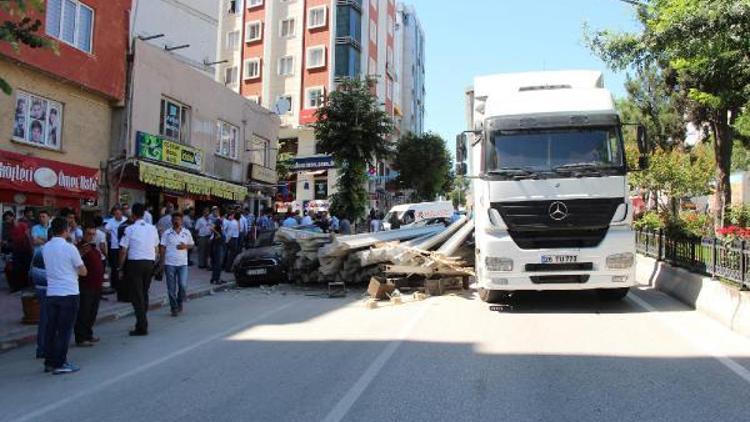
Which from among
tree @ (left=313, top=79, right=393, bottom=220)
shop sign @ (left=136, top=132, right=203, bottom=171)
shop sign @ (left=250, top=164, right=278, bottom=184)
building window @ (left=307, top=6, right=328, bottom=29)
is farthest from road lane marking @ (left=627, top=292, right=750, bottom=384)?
building window @ (left=307, top=6, right=328, bottom=29)

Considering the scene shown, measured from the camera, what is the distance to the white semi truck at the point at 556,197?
9.67 meters

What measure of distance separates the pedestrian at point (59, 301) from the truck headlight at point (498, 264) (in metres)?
5.80

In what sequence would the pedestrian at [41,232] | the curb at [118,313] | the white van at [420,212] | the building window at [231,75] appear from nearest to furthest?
1. the curb at [118,313]
2. the pedestrian at [41,232]
3. the white van at [420,212]
4. the building window at [231,75]

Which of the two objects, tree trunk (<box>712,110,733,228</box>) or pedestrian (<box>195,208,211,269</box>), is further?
tree trunk (<box>712,110,733,228</box>)

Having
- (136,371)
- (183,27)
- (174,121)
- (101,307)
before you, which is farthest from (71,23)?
(136,371)

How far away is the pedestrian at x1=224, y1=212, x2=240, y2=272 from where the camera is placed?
1736 cm

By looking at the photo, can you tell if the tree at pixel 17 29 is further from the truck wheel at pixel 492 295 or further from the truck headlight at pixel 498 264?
the truck wheel at pixel 492 295

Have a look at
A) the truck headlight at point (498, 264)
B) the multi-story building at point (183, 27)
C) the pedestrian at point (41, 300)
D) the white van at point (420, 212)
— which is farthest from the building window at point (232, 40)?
the truck headlight at point (498, 264)

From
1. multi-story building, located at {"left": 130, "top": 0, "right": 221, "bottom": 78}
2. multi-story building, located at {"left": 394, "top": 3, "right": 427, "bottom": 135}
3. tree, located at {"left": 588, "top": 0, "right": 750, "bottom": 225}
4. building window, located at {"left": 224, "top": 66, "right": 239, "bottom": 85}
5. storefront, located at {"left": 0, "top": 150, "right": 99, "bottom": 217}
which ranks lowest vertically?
storefront, located at {"left": 0, "top": 150, "right": 99, "bottom": 217}

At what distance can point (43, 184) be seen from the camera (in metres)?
16.1

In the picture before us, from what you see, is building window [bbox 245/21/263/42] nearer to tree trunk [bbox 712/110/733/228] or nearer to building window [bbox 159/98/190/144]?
building window [bbox 159/98/190/144]

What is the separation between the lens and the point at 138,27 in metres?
23.8

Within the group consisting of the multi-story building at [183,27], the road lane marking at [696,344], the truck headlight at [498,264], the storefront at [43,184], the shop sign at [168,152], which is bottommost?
the road lane marking at [696,344]

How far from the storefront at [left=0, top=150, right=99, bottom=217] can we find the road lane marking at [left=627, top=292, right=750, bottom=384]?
44.5ft
